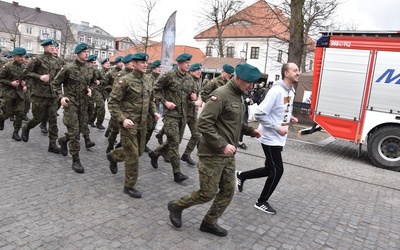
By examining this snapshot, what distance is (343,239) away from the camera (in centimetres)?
411

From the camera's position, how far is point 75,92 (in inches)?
229

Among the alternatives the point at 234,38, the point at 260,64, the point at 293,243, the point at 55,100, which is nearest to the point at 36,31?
the point at 234,38

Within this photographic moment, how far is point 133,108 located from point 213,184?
6.12ft

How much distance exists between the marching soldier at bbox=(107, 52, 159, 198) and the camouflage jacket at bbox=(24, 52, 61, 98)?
Answer: 8.66 feet

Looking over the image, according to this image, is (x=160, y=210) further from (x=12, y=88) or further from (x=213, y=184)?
(x=12, y=88)

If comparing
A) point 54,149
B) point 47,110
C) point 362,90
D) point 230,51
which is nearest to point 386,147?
point 362,90

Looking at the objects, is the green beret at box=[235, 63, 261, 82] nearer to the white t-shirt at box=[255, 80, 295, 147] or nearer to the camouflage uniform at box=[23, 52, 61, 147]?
the white t-shirt at box=[255, 80, 295, 147]

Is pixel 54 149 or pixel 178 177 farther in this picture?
pixel 54 149

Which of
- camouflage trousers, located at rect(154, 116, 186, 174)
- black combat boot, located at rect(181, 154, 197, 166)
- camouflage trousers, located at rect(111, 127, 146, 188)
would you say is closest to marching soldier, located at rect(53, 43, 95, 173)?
camouflage trousers, located at rect(111, 127, 146, 188)

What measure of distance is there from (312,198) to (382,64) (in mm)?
4520

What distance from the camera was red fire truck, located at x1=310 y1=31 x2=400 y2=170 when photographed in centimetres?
805

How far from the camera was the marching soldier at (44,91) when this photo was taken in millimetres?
6723

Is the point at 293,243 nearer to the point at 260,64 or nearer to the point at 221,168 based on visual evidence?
the point at 221,168

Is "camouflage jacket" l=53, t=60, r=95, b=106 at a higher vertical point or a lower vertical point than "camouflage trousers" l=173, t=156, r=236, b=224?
higher
